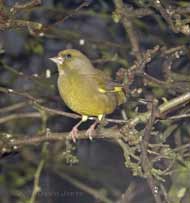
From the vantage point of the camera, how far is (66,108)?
4.06 m

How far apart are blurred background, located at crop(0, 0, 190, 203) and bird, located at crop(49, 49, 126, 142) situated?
0.12 metres

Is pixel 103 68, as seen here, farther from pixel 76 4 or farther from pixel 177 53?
pixel 177 53

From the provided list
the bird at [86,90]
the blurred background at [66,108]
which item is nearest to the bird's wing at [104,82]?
the bird at [86,90]

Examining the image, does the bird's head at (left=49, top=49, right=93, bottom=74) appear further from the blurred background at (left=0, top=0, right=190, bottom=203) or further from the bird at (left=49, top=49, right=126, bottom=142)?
the blurred background at (left=0, top=0, right=190, bottom=203)

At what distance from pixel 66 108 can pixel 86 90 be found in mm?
669

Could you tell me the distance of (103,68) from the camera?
408 centimetres

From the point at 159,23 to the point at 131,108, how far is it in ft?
1.78

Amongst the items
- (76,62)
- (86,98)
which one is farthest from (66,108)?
(86,98)

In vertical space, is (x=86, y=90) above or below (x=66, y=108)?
above

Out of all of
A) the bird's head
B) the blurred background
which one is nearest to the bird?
the bird's head

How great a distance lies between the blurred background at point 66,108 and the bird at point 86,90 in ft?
0.40

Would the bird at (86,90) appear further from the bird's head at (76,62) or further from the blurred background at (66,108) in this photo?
the blurred background at (66,108)

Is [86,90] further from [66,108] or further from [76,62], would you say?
[66,108]

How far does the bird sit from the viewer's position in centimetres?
333
